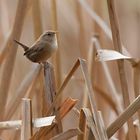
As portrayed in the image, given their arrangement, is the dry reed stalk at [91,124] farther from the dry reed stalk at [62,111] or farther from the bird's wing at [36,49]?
the bird's wing at [36,49]

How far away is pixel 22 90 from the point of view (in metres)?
1.35

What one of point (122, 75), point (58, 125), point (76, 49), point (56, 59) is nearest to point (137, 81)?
point (122, 75)

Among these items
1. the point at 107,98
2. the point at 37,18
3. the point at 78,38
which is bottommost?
the point at 107,98

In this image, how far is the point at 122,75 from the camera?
1073 mm

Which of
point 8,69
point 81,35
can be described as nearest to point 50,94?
point 8,69

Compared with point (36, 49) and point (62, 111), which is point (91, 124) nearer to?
point (62, 111)

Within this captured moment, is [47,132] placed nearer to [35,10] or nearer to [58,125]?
[58,125]

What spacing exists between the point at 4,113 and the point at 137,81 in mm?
457

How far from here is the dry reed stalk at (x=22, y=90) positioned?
4.29ft

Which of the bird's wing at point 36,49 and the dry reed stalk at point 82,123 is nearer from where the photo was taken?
the dry reed stalk at point 82,123

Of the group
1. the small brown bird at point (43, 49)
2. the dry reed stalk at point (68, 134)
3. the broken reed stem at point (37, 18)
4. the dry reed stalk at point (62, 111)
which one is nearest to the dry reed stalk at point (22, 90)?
the small brown bird at point (43, 49)

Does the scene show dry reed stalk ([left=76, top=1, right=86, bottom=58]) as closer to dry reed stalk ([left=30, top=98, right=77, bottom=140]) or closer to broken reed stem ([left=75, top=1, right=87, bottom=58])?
broken reed stem ([left=75, top=1, right=87, bottom=58])

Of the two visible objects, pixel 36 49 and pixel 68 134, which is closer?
pixel 68 134

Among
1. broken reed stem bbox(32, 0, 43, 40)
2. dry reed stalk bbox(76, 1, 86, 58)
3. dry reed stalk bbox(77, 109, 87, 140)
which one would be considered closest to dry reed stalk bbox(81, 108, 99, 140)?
dry reed stalk bbox(77, 109, 87, 140)
